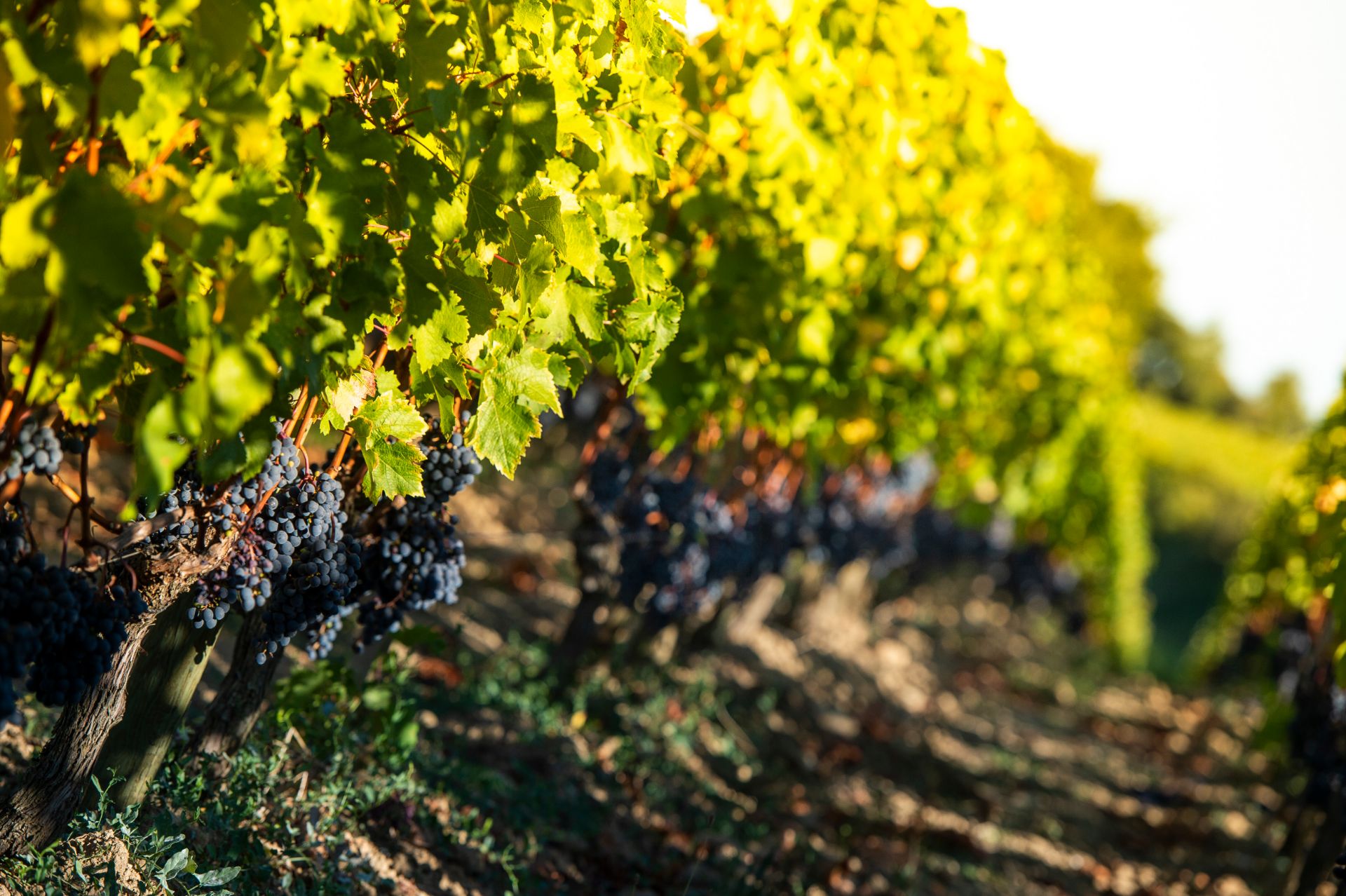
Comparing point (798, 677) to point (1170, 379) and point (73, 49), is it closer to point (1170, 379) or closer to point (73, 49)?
point (73, 49)

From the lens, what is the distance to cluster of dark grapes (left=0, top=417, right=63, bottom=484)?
201cm

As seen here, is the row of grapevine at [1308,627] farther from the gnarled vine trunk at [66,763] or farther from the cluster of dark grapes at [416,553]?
the gnarled vine trunk at [66,763]

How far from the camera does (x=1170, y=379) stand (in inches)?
2148

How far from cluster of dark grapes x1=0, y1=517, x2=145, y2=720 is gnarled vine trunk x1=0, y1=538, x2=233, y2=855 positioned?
27cm

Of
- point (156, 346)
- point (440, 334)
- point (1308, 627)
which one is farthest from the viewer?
point (1308, 627)

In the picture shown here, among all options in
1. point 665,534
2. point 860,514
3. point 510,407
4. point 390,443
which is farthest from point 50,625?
point 860,514

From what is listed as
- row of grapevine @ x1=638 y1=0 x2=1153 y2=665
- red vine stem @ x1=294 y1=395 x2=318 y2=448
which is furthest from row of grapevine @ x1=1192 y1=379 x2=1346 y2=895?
red vine stem @ x1=294 y1=395 x2=318 y2=448

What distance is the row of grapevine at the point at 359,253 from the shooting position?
1789 millimetres

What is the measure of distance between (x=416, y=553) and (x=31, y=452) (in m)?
1.17

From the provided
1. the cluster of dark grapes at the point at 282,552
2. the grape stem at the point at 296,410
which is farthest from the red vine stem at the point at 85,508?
the grape stem at the point at 296,410

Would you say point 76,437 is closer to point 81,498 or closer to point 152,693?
point 81,498

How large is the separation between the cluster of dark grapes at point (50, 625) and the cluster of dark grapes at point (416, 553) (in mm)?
886

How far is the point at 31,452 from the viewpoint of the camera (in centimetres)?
203

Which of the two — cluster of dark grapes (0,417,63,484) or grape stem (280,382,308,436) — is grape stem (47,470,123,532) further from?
grape stem (280,382,308,436)
